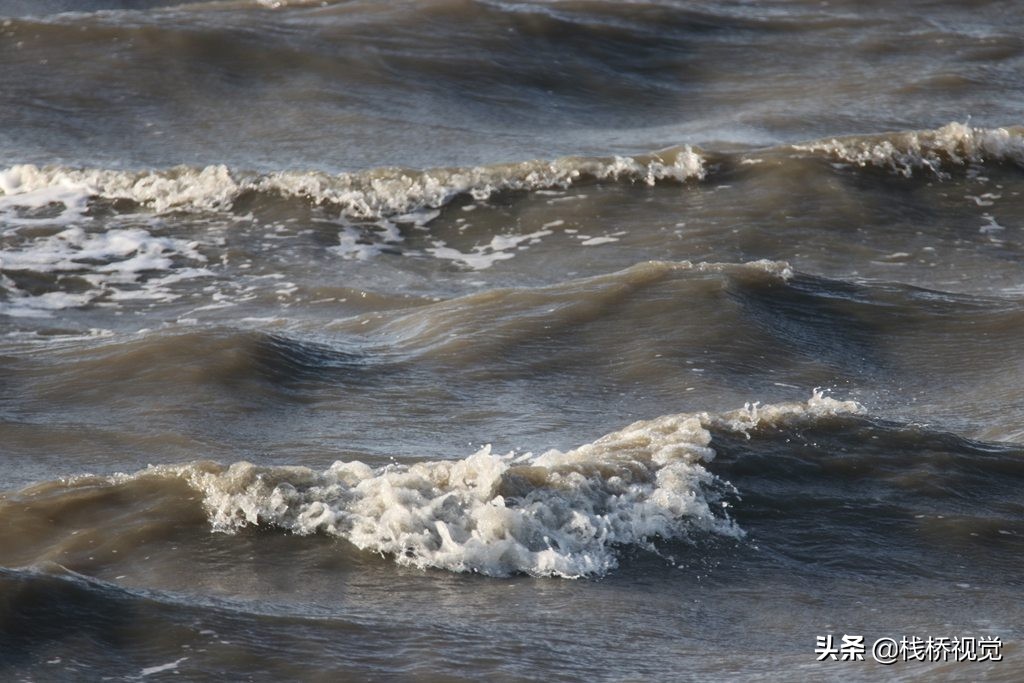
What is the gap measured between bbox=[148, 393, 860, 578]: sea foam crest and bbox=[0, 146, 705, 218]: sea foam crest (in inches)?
210

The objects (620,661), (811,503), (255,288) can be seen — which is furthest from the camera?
(255,288)

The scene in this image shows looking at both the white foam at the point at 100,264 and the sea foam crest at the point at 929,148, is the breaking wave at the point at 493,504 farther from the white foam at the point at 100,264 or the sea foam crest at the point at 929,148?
the sea foam crest at the point at 929,148

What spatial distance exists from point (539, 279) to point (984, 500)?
4247 mm

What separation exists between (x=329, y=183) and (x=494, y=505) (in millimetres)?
6100

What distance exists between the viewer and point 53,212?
1099 cm

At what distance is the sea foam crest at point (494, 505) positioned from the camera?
5.53 metres

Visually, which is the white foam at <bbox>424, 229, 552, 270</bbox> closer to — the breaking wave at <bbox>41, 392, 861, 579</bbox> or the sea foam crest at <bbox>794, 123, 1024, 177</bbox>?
the sea foam crest at <bbox>794, 123, 1024, 177</bbox>

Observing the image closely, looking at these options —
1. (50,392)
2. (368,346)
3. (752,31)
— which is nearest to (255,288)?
(368,346)

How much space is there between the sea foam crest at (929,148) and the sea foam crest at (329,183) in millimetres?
1234

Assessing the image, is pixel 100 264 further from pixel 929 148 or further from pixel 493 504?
pixel 929 148

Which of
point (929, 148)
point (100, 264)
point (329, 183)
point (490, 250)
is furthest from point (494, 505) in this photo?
point (929, 148)

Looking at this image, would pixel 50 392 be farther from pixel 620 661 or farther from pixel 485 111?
pixel 485 111

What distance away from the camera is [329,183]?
11.4m

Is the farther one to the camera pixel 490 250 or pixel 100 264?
pixel 490 250
